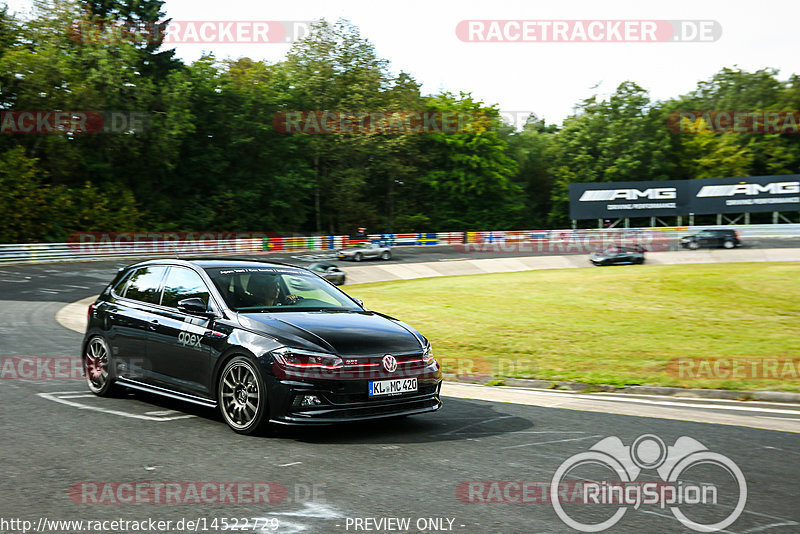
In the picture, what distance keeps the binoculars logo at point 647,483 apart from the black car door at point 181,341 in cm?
353

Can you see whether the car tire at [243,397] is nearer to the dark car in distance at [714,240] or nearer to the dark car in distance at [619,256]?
the dark car in distance at [619,256]

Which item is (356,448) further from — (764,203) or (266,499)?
(764,203)

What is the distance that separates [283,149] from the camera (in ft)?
215

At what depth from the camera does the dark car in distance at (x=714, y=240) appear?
167ft

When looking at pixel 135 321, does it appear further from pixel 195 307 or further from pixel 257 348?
pixel 257 348

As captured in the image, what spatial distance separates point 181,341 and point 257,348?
123cm

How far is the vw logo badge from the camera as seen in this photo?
682cm

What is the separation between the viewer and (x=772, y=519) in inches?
182

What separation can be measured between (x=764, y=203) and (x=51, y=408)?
64763mm

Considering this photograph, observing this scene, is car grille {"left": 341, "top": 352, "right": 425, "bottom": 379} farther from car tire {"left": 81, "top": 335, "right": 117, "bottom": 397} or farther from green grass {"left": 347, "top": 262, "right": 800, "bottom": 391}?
green grass {"left": 347, "top": 262, "right": 800, "bottom": 391}

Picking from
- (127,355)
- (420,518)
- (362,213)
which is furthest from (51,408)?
(362,213)

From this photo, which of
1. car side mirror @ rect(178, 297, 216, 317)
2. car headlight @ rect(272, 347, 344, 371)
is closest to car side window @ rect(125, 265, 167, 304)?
car side mirror @ rect(178, 297, 216, 317)

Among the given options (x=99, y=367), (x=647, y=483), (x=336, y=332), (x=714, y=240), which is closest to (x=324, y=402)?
(x=336, y=332)

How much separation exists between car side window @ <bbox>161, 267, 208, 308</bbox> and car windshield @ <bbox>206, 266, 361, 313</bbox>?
160mm
